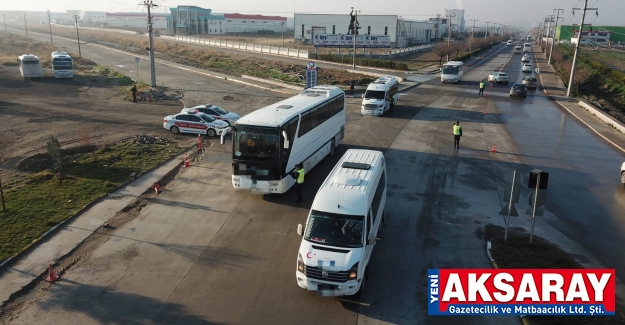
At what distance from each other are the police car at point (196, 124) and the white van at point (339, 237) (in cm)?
1539

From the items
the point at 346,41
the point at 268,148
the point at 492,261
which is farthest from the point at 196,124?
the point at 346,41

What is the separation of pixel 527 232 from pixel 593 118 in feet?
82.7

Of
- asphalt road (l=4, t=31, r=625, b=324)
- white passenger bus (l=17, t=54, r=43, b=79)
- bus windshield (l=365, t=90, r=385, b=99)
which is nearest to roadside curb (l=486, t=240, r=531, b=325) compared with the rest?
asphalt road (l=4, t=31, r=625, b=324)

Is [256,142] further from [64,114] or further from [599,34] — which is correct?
[599,34]

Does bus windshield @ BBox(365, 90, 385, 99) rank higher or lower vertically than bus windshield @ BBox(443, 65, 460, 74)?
lower

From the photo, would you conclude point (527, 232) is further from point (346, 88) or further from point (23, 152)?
point (346, 88)

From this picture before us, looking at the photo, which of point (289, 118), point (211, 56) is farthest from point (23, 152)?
point (211, 56)

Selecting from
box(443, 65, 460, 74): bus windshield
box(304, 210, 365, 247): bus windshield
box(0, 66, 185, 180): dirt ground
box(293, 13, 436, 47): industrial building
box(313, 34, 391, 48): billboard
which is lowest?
box(0, 66, 185, 180): dirt ground

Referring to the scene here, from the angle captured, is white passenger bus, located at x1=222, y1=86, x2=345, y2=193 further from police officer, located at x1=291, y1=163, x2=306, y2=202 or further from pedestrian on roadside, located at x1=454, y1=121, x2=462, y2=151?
pedestrian on roadside, located at x1=454, y1=121, x2=462, y2=151

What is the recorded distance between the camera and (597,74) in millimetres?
59875

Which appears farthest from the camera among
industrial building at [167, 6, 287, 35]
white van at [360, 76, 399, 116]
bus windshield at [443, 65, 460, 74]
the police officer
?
industrial building at [167, 6, 287, 35]

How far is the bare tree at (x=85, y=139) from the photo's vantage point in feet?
77.2

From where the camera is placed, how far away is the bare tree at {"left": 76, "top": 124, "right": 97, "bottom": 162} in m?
23.5

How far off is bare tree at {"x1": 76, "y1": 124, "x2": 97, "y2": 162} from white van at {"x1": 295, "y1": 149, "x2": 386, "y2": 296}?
14294mm
